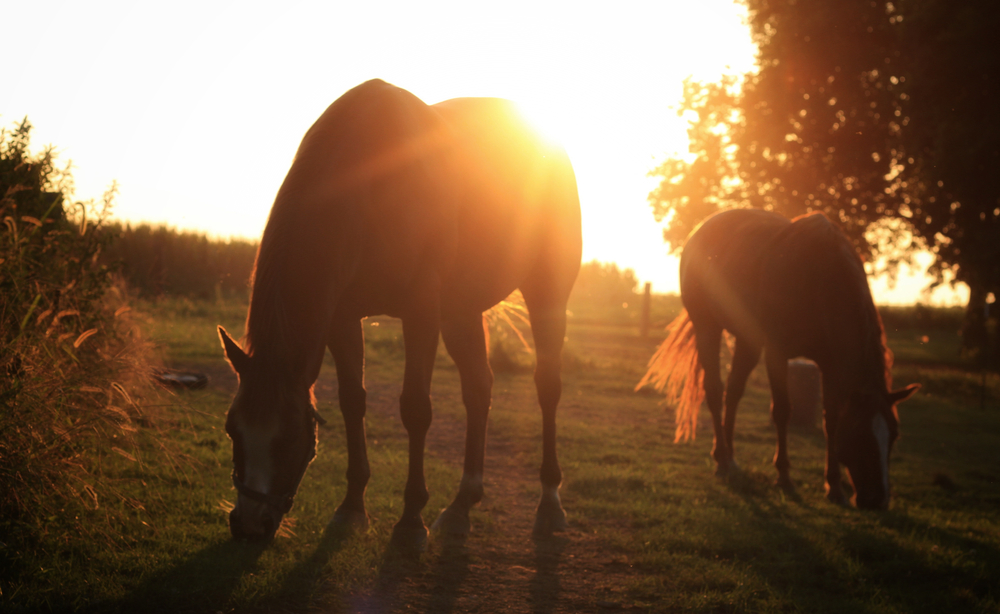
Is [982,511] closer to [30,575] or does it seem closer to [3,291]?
[30,575]

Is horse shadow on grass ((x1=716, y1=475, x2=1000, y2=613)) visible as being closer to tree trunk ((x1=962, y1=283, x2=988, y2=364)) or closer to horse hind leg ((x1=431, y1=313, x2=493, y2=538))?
horse hind leg ((x1=431, y1=313, x2=493, y2=538))

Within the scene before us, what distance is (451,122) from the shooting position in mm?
4414

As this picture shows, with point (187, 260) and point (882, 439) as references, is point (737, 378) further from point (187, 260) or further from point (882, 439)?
point (187, 260)

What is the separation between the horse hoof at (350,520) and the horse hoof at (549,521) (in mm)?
1116

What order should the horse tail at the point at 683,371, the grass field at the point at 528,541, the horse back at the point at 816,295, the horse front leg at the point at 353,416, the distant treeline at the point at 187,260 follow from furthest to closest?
the distant treeline at the point at 187,260
the horse tail at the point at 683,371
the horse back at the point at 816,295
the horse front leg at the point at 353,416
the grass field at the point at 528,541

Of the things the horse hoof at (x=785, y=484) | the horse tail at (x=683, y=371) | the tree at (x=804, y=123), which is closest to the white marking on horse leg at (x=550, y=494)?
Result: the horse hoof at (x=785, y=484)

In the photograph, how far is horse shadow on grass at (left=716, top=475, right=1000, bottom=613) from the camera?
349 cm

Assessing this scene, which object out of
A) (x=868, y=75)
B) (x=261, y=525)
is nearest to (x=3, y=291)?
(x=261, y=525)

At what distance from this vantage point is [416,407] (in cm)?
375

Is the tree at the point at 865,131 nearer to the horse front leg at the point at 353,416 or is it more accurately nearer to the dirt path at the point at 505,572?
the dirt path at the point at 505,572

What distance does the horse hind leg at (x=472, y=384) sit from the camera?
443cm

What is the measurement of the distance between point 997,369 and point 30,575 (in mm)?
20318

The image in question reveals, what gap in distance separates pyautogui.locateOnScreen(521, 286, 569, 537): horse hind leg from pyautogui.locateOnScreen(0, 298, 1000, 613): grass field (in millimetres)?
220

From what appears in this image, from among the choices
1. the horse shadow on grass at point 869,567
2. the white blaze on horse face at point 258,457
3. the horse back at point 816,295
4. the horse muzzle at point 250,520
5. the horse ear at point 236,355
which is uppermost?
the horse back at point 816,295
